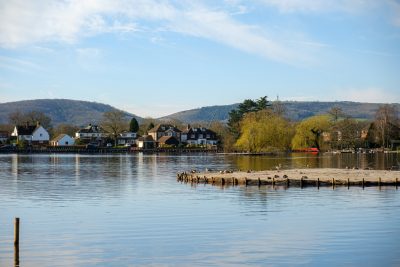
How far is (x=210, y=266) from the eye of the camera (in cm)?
2341

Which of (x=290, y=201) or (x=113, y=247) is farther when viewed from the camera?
(x=290, y=201)

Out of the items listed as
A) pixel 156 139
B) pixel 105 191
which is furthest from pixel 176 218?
pixel 156 139

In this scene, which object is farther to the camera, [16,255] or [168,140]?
[168,140]

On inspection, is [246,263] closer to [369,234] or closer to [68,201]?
[369,234]

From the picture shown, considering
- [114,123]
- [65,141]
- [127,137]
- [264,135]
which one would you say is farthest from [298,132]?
[65,141]

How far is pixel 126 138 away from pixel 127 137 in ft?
1.44

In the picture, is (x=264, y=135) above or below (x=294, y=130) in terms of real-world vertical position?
below

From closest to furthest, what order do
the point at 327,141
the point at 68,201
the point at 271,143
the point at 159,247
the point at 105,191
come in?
the point at 159,247 → the point at 68,201 → the point at 105,191 → the point at 271,143 → the point at 327,141

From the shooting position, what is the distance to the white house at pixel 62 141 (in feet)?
577

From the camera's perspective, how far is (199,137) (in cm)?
18825

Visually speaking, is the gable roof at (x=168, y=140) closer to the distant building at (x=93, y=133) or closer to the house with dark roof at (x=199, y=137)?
the house with dark roof at (x=199, y=137)

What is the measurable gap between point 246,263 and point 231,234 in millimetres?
6226

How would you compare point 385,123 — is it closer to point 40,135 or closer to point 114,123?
point 114,123

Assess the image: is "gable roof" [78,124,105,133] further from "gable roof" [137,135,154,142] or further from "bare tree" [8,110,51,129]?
"gable roof" [137,135,154,142]
